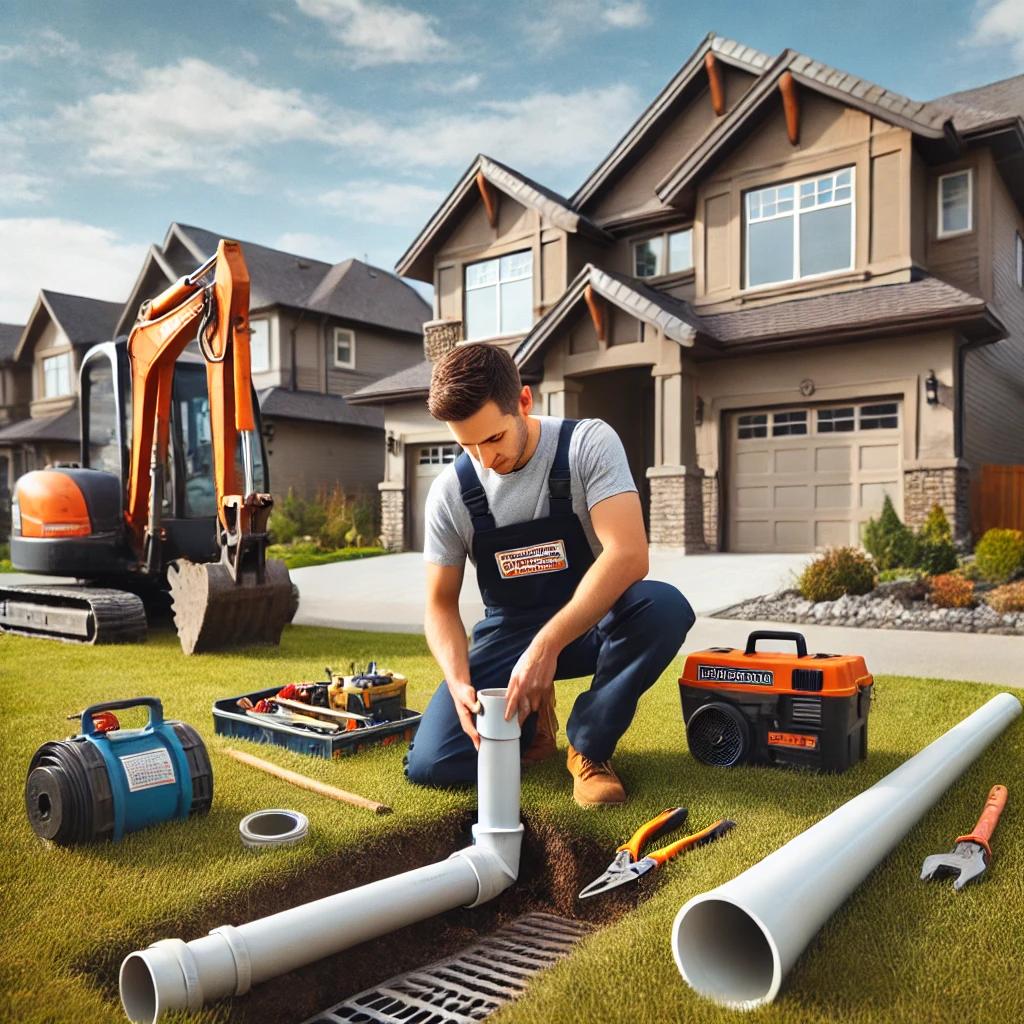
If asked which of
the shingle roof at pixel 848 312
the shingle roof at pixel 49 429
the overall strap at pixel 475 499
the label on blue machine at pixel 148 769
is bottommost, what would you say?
the label on blue machine at pixel 148 769

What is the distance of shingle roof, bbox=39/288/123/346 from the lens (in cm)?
2522

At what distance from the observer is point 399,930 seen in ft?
8.93

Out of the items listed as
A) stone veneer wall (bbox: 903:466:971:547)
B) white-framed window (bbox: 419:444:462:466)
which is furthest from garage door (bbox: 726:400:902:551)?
white-framed window (bbox: 419:444:462:466)

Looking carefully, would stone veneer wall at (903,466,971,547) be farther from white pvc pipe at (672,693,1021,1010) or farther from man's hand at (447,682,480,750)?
man's hand at (447,682,480,750)

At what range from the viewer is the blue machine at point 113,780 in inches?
107

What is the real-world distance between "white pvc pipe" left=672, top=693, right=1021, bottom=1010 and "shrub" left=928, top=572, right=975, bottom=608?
21.5 ft

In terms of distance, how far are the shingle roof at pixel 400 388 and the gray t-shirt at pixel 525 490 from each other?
44.8 feet

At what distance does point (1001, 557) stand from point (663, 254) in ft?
26.9

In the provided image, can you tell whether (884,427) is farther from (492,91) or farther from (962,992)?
(962,992)

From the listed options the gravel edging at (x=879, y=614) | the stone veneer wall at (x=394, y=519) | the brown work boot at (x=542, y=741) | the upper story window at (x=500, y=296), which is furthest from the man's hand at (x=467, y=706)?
the stone veneer wall at (x=394, y=519)

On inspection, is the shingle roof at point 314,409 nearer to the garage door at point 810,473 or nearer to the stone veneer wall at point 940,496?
the garage door at point 810,473

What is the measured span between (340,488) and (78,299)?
39.0ft

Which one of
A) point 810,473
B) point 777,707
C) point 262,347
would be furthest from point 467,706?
point 262,347

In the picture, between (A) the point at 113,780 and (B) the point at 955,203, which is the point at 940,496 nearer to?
(B) the point at 955,203
